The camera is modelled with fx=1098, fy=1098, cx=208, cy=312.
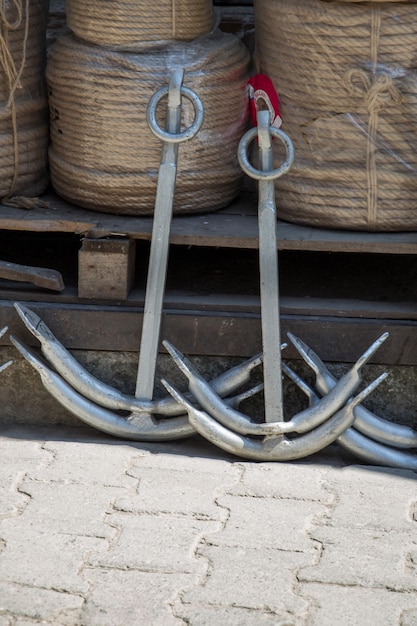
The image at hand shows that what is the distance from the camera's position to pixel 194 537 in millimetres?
2352

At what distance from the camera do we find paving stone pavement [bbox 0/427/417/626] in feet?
6.91

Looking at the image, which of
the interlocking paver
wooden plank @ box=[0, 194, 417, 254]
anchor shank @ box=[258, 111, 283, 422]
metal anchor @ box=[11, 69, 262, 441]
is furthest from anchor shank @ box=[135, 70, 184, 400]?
the interlocking paver

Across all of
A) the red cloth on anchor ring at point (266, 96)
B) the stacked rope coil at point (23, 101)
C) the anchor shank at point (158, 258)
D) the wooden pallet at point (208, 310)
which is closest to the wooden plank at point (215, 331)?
the wooden pallet at point (208, 310)

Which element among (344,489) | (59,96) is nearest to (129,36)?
(59,96)

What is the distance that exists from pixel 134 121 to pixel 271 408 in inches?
32.4

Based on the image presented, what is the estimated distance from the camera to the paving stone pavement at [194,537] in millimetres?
2107

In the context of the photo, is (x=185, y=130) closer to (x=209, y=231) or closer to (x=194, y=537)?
(x=209, y=231)

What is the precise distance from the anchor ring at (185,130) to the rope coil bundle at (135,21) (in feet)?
0.91

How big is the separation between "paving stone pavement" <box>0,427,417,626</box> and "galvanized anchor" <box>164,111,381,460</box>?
0.06 metres

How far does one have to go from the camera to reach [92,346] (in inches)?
113

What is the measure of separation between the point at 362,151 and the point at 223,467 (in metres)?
0.87

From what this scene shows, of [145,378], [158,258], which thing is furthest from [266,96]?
[145,378]

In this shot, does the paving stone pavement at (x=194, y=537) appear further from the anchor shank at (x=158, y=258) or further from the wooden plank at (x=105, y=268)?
the wooden plank at (x=105, y=268)

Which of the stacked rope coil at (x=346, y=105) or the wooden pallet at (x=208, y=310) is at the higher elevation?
the stacked rope coil at (x=346, y=105)
